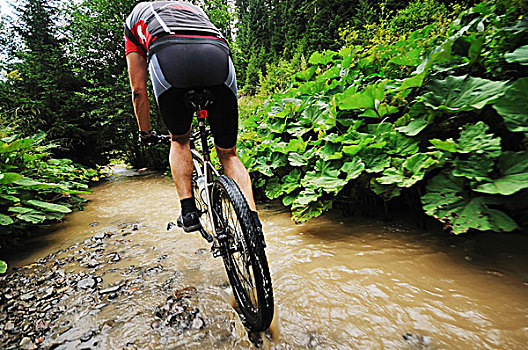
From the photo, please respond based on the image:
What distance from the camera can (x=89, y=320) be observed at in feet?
4.68

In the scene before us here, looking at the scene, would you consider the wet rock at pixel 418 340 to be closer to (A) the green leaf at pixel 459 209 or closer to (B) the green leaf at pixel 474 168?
(A) the green leaf at pixel 459 209

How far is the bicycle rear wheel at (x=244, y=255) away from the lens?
1.06 m

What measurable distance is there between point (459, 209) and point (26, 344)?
2635mm

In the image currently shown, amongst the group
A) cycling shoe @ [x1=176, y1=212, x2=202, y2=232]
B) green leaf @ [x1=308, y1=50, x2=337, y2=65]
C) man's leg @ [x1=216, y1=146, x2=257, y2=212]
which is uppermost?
green leaf @ [x1=308, y1=50, x2=337, y2=65]

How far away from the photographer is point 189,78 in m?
1.31

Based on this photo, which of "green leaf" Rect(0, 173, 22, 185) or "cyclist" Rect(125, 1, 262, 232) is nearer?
"cyclist" Rect(125, 1, 262, 232)

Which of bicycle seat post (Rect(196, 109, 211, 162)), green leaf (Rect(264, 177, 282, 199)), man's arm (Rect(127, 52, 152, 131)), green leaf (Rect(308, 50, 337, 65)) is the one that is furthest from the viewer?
green leaf (Rect(308, 50, 337, 65))

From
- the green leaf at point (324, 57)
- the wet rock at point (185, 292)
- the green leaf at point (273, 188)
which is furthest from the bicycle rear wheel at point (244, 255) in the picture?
the green leaf at point (324, 57)

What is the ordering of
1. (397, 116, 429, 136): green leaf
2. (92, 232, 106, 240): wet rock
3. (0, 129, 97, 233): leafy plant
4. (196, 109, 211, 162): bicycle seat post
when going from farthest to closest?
(92, 232, 106, 240): wet rock
(0, 129, 97, 233): leafy plant
(397, 116, 429, 136): green leaf
(196, 109, 211, 162): bicycle seat post

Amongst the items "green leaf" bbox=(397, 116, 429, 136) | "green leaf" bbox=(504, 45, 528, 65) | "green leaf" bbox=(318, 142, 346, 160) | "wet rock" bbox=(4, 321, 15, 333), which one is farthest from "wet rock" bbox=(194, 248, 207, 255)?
"green leaf" bbox=(504, 45, 528, 65)

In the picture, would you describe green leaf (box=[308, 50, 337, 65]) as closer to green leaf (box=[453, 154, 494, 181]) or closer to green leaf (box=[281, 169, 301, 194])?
green leaf (box=[281, 169, 301, 194])

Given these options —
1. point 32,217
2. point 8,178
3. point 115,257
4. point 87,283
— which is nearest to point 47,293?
point 87,283

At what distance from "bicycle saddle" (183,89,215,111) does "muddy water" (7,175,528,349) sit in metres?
1.26

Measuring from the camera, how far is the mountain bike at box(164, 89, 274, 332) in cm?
107
